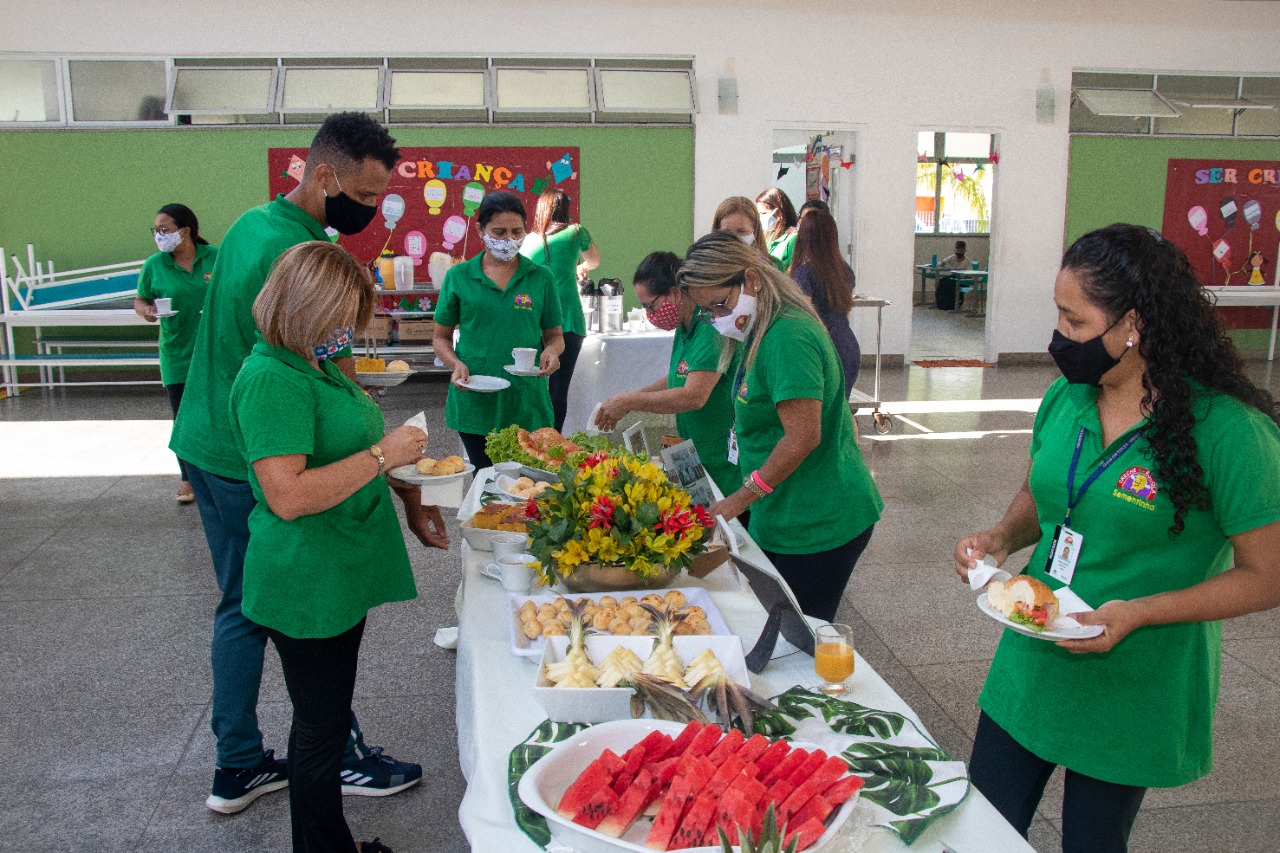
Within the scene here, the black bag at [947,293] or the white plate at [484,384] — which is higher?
the white plate at [484,384]

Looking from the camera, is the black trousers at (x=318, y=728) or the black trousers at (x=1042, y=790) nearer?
the black trousers at (x=1042, y=790)

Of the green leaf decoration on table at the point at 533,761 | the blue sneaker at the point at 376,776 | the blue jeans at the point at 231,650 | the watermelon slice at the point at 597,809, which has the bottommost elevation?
the blue sneaker at the point at 376,776

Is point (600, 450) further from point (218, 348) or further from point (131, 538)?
point (131, 538)

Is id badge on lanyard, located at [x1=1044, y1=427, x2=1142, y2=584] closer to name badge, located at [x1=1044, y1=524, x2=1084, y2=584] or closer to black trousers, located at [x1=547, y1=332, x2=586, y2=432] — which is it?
name badge, located at [x1=1044, y1=524, x2=1084, y2=584]

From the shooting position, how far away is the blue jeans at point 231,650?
2768mm

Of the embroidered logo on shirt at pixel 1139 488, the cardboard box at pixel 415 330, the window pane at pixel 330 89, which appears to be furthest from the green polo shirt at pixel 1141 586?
the window pane at pixel 330 89

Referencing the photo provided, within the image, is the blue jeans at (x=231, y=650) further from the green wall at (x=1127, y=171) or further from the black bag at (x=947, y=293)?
the black bag at (x=947, y=293)

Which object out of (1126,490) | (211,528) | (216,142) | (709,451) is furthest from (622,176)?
(1126,490)

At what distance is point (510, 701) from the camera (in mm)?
1902

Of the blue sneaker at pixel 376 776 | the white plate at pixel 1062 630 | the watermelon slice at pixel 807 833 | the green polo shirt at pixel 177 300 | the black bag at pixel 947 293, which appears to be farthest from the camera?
the black bag at pixel 947 293

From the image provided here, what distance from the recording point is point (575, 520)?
2.38 meters

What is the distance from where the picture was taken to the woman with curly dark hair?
5.47 feet

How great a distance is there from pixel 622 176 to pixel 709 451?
7338mm

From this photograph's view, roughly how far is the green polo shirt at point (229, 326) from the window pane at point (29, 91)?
8647 mm
